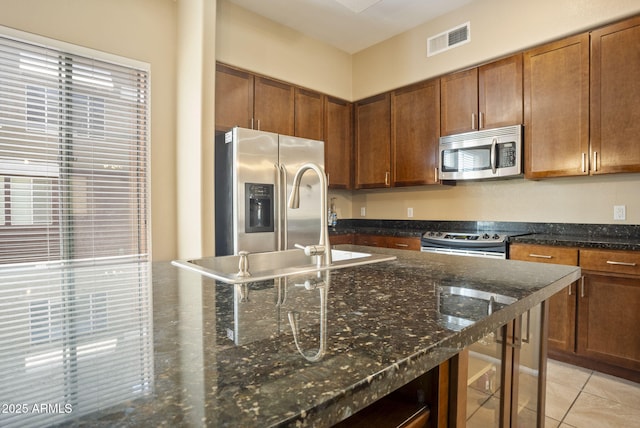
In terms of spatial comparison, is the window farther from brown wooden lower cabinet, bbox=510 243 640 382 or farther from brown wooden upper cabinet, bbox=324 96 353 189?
brown wooden lower cabinet, bbox=510 243 640 382

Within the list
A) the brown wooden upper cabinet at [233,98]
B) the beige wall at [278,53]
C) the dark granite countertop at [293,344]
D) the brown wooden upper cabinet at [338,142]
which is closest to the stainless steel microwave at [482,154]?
the brown wooden upper cabinet at [338,142]

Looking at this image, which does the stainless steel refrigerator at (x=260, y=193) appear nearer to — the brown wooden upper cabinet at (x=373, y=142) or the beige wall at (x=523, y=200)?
the brown wooden upper cabinet at (x=373, y=142)

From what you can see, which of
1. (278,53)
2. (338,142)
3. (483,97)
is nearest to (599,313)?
(483,97)

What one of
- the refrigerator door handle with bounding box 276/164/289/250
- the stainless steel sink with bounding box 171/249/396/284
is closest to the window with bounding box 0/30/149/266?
the refrigerator door handle with bounding box 276/164/289/250

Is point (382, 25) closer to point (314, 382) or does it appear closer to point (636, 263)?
point (636, 263)

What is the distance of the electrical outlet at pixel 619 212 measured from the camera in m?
2.70

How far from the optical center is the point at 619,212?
2.72 metres

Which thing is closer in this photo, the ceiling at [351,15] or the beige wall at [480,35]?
the beige wall at [480,35]

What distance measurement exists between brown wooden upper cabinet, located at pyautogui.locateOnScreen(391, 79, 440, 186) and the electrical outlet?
4.63 feet

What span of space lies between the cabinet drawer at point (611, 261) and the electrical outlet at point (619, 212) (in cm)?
62

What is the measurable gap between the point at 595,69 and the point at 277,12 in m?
2.74

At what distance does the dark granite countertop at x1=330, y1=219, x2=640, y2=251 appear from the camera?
2410 millimetres

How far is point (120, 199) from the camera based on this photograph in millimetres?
2859

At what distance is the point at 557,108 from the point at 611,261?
1229 millimetres
